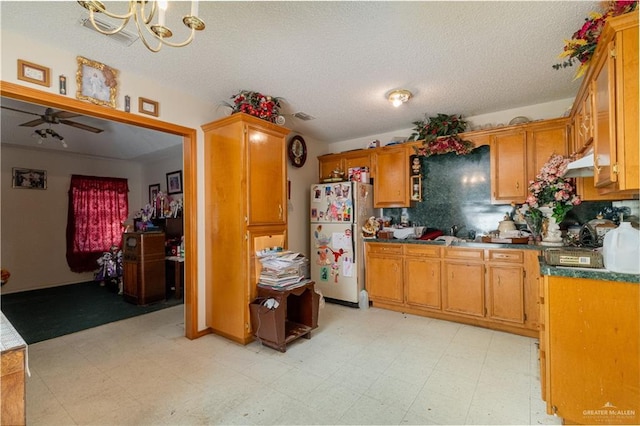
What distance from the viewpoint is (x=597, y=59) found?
5.81 ft

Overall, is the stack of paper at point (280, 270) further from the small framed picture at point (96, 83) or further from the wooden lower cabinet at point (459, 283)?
the small framed picture at point (96, 83)

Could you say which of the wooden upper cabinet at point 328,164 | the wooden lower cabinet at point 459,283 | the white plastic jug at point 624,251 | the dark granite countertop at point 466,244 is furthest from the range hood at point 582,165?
the wooden upper cabinet at point 328,164

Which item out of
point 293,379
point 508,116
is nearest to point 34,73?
point 293,379

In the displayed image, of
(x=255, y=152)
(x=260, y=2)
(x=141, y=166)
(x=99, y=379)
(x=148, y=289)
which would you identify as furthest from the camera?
(x=141, y=166)

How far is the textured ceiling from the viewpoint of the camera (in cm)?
180

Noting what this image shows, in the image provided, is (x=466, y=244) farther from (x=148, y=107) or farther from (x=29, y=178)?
(x=29, y=178)

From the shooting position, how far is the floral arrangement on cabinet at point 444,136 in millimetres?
3570

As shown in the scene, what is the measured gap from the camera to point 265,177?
2.97m

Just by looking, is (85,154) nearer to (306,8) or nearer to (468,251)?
(306,8)

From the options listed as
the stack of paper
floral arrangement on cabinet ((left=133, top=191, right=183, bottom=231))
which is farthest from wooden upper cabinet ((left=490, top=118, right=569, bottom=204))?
floral arrangement on cabinet ((left=133, top=191, right=183, bottom=231))

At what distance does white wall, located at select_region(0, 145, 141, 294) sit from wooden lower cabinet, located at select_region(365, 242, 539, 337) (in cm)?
561

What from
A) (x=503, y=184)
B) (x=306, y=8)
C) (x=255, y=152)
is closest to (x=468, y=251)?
(x=503, y=184)

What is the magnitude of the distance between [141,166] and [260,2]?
593 centimetres

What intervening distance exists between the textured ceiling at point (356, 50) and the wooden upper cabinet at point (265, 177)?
1.60 feet
